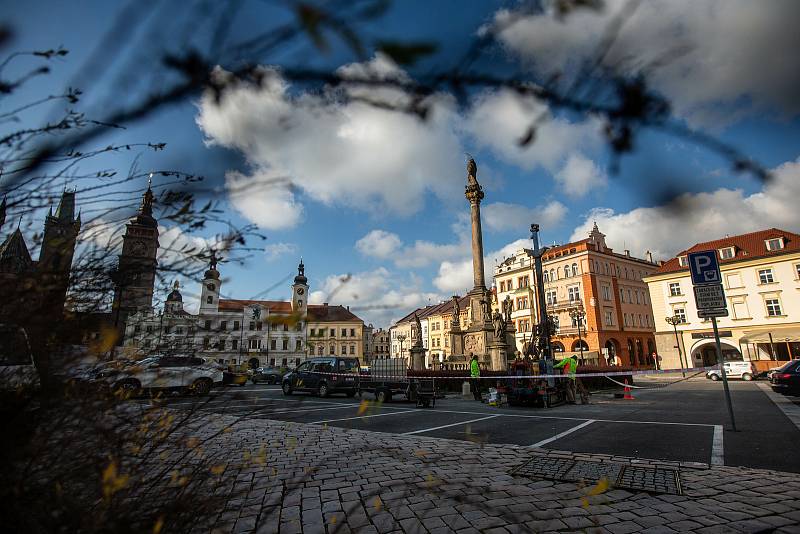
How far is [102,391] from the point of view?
5.93 ft

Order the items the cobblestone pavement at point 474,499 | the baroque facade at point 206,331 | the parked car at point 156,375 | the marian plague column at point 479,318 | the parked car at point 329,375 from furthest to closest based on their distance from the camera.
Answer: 1. the marian plague column at point 479,318
2. the parked car at point 329,375
3. the cobblestone pavement at point 474,499
4. the baroque facade at point 206,331
5. the parked car at point 156,375

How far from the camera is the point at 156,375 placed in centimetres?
220

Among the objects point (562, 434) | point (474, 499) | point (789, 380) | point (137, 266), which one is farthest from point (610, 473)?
point (789, 380)

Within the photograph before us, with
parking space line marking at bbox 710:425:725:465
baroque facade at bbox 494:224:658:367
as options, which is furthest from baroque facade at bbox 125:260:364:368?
baroque facade at bbox 494:224:658:367

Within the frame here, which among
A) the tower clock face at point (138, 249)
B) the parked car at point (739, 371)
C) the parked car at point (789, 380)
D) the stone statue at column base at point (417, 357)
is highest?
the tower clock face at point (138, 249)

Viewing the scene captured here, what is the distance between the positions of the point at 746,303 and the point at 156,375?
47.3m

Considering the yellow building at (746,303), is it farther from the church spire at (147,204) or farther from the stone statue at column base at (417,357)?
the church spire at (147,204)

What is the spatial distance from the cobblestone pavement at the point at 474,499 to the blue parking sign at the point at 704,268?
4.49 m

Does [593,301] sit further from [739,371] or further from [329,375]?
[329,375]

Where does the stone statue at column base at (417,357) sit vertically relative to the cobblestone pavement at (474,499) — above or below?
above

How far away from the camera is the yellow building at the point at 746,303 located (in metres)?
34.3

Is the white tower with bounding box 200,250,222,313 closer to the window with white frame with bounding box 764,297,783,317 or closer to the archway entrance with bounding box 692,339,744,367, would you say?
the archway entrance with bounding box 692,339,744,367

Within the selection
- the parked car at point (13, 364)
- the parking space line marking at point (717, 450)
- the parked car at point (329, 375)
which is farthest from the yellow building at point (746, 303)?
the parked car at point (13, 364)

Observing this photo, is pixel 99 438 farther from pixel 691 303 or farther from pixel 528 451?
pixel 691 303
